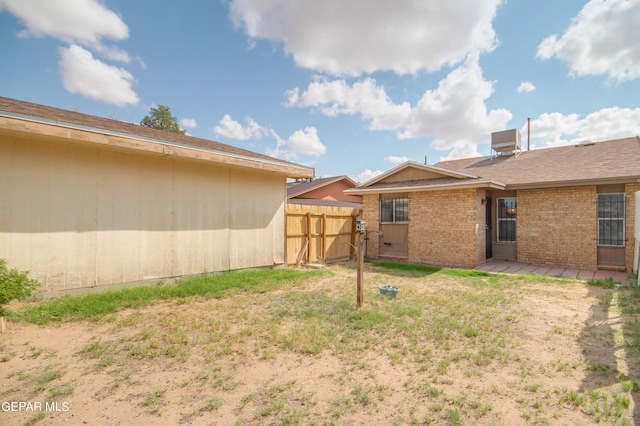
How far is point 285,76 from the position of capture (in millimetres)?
12227

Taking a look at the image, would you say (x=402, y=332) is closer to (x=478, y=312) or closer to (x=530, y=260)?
(x=478, y=312)

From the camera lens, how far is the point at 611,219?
28.7ft

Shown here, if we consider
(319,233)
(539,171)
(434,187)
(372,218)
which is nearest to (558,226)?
(539,171)

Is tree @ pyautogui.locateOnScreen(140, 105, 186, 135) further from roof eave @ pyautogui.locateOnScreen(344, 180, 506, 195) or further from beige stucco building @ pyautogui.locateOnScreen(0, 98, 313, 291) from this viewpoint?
beige stucco building @ pyautogui.locateOnScreen(0, 98, 313, 291)

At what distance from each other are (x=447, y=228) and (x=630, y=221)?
4819 millimetres

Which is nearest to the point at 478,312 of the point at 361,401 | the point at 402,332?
→ the point at 402,332

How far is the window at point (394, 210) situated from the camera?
1116 cm

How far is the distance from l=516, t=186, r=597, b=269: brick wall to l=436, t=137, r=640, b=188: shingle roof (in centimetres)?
53

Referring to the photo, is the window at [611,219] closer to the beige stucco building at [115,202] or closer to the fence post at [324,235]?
the fence post at [324,235]

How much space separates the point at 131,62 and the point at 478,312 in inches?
534

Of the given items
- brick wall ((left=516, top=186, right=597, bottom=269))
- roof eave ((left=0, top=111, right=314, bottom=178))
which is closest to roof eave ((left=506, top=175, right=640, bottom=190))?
brick wall ((left=516, top=186, right=597, bottom=269))

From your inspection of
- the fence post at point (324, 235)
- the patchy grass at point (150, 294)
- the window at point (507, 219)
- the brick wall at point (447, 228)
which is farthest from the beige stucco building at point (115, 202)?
the window at point (507, 219)

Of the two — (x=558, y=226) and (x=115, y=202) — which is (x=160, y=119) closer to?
(x=115, y=202)

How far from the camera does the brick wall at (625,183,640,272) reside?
8336mm
